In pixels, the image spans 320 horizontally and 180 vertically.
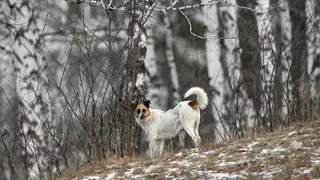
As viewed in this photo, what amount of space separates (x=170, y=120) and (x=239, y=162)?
5.31m

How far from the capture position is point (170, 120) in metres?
14.3

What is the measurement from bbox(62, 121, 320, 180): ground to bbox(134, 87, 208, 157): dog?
2.70 meters

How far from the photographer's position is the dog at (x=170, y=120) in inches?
542

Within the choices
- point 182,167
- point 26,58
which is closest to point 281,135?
point 182,167

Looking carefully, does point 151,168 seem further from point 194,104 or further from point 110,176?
point 194,104

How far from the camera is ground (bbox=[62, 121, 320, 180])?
827cm

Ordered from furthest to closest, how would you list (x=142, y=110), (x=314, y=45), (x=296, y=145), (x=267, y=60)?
1. (x=314, y=45)
2. (x=267, y=60)
3. (x=142, y=110)
4. (x=296, y=145)

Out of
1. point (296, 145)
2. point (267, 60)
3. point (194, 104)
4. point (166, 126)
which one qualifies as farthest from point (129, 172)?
point (267, 60)

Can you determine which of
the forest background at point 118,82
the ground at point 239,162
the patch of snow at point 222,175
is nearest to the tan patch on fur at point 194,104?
the forest background at point 118,82

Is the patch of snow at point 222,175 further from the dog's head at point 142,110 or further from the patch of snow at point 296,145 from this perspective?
the dog's head at point 142,110

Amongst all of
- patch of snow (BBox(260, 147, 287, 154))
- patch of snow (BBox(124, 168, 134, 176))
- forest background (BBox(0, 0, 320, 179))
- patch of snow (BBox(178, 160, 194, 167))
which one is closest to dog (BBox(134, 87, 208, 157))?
forest background (BBox(0, 0, 320, 179))

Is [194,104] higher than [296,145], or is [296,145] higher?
[194,104]

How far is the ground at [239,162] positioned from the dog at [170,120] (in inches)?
106

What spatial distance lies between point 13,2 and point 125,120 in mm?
5131
